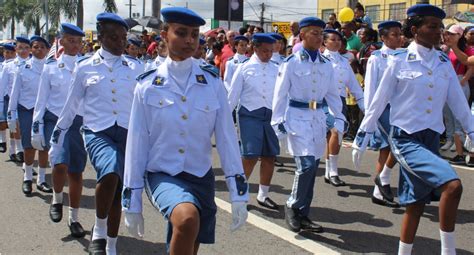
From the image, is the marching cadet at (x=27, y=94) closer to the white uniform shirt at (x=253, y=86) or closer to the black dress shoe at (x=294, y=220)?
the white uniform shirt at (x=253, y=86)

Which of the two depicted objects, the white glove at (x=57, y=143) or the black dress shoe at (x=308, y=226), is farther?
the black dress shoe at (x=308, y=226)

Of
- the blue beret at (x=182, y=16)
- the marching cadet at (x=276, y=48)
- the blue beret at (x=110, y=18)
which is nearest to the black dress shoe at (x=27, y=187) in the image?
the blue beret at (x=110, y=18)

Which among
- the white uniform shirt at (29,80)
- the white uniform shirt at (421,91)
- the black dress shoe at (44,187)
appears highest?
the white uniform shirt at (421,91)

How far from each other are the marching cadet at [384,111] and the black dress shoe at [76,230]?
3.34 metres

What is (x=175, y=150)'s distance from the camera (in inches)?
143

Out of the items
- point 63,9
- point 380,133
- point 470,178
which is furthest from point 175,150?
point 63,9

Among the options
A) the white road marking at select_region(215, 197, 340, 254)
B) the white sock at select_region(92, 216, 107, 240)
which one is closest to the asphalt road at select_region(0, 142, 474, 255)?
the white road marking at select_region(215, 197, 340, 254)

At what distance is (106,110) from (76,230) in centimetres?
138

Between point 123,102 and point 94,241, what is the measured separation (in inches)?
48.4

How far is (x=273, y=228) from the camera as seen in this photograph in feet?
19.4

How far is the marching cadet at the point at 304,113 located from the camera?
18.6ft

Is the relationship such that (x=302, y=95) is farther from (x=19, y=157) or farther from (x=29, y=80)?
(x=19, y=157)

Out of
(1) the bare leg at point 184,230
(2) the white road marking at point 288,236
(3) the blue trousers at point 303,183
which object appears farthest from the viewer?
(3) the blue trousers at point 303,183

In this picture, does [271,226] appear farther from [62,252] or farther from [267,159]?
[62,252]
